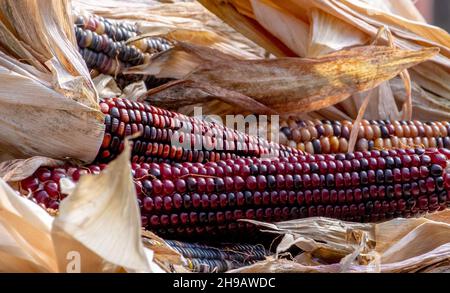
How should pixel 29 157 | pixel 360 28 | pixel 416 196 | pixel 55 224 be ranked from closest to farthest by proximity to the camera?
pixel 55 224 < pixel 29 157 < pixel 416 196 < pixel 360 28

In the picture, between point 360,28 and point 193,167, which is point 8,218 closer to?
point 193,167

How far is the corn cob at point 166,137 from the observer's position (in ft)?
5.92

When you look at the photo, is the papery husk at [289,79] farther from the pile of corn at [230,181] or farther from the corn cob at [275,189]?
the corn cob at [275,189]

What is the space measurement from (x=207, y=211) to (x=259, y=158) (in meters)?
0.27

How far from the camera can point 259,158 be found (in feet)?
6.50

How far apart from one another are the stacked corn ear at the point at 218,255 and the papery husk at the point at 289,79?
1.88ft

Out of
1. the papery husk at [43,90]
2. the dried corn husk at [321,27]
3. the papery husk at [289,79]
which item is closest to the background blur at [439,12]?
the dried corn husk at [321,27]

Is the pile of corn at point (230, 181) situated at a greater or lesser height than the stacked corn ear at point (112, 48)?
lesser

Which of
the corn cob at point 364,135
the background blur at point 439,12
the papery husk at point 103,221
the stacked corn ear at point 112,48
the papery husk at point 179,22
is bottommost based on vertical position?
the papery husk at point 103,221

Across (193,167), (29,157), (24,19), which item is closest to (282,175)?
(193,167)

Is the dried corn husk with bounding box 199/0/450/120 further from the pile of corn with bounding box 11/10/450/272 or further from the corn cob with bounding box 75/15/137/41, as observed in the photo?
the pile of corn with bounding box 11/10/450/272

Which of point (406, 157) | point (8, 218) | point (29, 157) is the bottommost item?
point (8, 218)

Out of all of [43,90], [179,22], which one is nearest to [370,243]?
[43,90]

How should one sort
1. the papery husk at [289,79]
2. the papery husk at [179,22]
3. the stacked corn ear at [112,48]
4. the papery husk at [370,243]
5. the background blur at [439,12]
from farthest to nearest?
1. the background blur at [439,12]
2. the papery husk at [179,22]
3. the stacked corn ear at [112,48]
4. the papery husk at [289,79]
5. the papery husk at [370,243]
